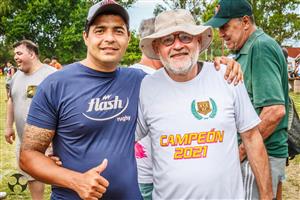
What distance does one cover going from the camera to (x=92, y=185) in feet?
7.18

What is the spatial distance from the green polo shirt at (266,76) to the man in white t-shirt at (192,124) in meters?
0.57

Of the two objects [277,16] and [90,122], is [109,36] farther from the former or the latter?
[277,16]

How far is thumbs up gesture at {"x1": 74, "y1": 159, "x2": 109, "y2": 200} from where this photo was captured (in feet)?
7.17

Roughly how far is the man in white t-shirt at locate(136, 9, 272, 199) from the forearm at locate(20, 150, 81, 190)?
57 cm

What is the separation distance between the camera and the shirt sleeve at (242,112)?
2.64m

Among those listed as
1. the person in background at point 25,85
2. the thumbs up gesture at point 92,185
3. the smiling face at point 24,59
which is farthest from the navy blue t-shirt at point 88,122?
the smiling face at point 24,59

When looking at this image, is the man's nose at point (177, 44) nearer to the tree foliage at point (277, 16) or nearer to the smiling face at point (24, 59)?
the smiling face at point (24, 59)

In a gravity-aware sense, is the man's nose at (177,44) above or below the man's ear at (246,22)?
below

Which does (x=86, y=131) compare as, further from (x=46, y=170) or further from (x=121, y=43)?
(x=121, y=43)

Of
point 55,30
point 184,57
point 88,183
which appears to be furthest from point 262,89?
point 55,30

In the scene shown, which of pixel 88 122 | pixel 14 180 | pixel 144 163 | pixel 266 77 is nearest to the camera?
pixel 88 122

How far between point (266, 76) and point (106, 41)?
1.26 meters

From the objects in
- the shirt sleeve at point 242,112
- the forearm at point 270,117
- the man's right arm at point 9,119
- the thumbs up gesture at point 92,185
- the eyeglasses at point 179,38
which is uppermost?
the eyeglasses at point 179,38

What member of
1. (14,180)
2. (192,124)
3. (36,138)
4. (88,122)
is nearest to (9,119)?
(14,180)
